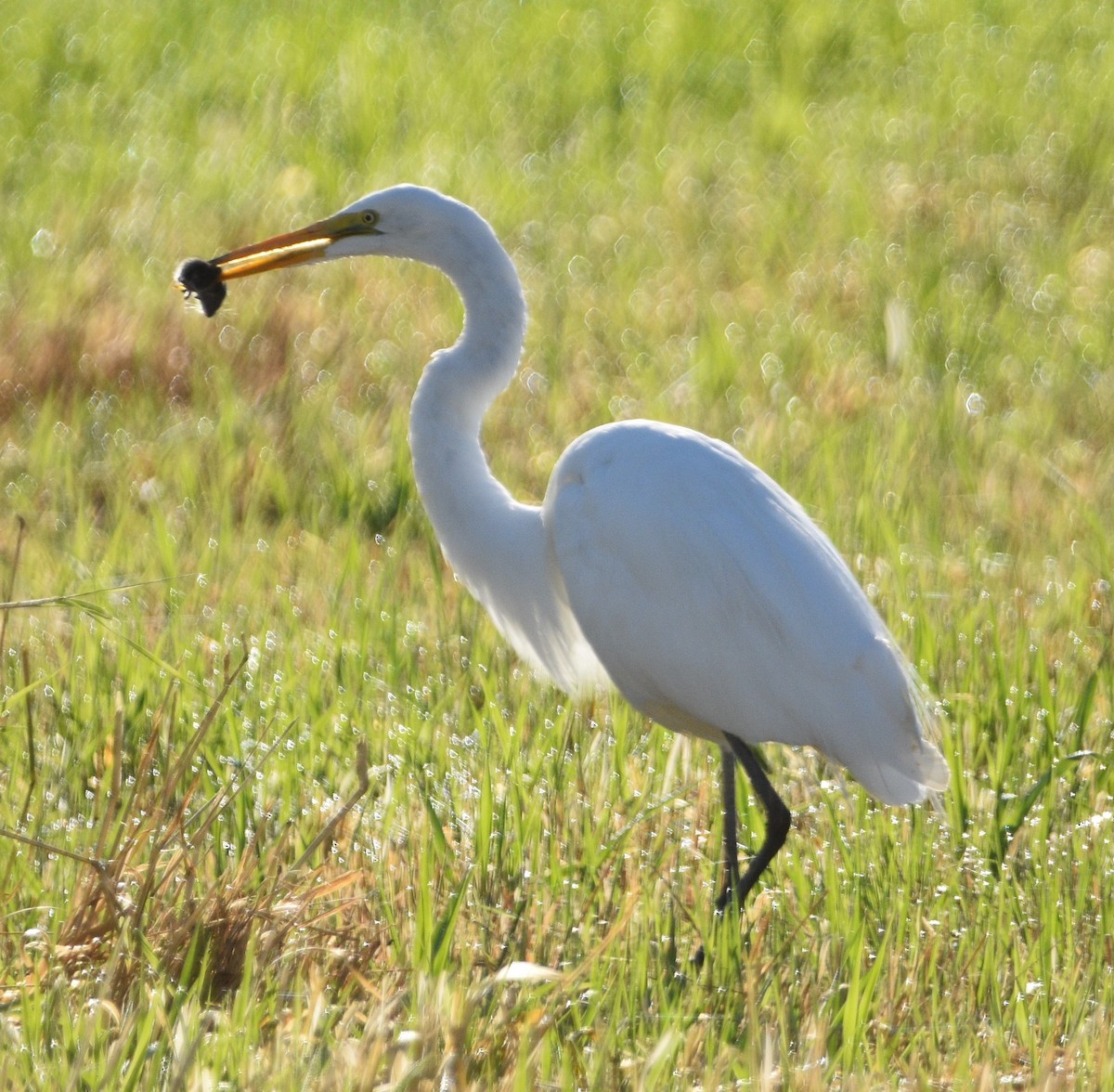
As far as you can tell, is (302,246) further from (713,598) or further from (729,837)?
(729,837)

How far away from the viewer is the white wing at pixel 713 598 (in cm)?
314

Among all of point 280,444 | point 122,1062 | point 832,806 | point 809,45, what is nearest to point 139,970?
point 122,1062

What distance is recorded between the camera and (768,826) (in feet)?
10.3

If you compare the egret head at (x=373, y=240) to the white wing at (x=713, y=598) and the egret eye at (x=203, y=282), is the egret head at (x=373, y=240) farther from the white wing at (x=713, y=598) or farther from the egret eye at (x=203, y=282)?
the white wing at (x=713, y=598)

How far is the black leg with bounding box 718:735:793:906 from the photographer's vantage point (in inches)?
119

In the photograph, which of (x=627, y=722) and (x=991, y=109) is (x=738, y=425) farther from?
(x=991, y=109)

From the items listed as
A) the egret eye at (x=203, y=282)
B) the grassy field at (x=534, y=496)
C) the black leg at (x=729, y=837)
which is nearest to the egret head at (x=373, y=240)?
the egret eye at (x=203, y=282)

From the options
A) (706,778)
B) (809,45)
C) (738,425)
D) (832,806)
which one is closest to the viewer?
(832,806)

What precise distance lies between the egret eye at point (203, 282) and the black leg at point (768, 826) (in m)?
1.35

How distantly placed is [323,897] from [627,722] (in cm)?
109

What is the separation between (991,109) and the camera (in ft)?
27.7

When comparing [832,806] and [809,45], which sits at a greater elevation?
[809,45]

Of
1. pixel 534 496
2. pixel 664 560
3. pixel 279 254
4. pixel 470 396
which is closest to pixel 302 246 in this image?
pixel 279 254

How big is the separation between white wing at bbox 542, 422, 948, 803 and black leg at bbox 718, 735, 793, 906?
0.07m
